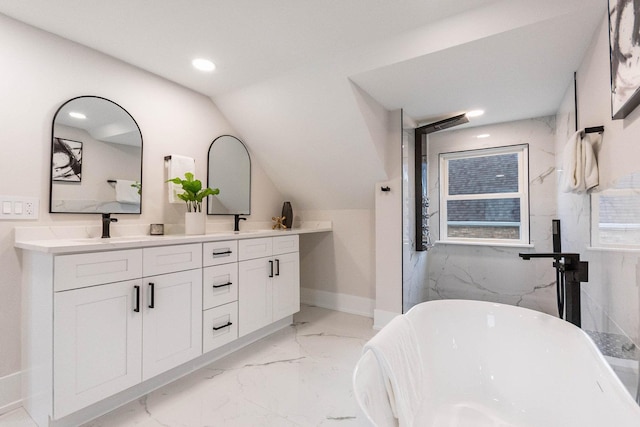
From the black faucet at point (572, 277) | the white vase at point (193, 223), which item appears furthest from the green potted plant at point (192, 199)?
the black faucet at point (572, 277)

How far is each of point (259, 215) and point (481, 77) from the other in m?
2.50

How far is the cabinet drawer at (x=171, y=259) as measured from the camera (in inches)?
70.8

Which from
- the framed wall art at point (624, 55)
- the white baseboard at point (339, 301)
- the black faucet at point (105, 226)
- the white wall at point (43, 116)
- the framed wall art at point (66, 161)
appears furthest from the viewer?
the white baseboard at point (339, 301)

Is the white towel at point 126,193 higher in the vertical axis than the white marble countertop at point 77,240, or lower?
→ higher

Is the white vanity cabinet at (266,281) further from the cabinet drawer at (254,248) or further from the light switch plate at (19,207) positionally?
the light switch plate at (19,207)

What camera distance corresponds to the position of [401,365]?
1312 mm

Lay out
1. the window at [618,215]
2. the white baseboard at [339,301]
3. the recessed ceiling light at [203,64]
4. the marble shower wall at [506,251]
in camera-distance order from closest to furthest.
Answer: the window at [618,215]
the recessed ceiling light at [203,64]
the marble shower wall at [506,251]
the white baseboard at [339,301]

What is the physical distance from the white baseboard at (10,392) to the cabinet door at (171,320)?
722 mm

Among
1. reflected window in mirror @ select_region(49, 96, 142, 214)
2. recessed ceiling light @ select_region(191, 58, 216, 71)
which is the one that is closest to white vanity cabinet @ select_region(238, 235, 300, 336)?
reflected window in mirror @ select_region(49, 96, 142, 214)

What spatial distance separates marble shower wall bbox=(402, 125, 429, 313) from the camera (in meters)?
2.94

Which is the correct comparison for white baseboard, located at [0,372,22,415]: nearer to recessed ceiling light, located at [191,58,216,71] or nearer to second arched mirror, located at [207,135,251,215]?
second arched mirror, located at [207,135,251,215]

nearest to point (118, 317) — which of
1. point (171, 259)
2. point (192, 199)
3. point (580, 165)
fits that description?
point (171, 259)

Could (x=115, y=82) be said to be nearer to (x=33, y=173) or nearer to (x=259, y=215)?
(x=33, y=173)

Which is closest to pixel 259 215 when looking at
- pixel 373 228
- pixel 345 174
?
pixel 345 174
